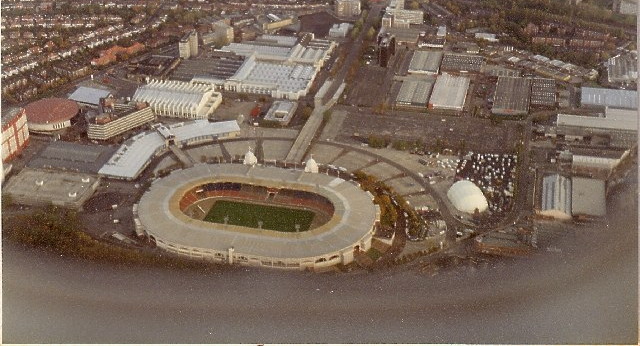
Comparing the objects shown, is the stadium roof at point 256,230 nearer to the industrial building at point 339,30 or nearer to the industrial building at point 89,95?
the industrial building at point 89,95

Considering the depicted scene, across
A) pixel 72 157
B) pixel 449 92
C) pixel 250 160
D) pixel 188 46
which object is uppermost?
pixel 188 46

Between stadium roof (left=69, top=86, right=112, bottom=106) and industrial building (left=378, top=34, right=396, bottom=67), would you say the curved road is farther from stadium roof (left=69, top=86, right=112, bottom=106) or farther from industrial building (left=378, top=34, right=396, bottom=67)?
industrial building (left=378, top=34, right=396, bottom=67)

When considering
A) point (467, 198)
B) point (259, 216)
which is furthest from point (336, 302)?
point (467, 198)

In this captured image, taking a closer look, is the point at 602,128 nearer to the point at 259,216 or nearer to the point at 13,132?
the point at 259,216

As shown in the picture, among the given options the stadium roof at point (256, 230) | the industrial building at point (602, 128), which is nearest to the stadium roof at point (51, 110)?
the stadium roof at point (256, 230)

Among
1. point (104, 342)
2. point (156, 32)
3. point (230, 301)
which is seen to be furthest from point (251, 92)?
point (104, 342)

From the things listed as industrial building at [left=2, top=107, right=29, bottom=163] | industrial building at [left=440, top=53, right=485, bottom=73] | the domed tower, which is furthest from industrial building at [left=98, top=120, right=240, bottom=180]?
industrial building at [left=440, top=53, right=485, bottom=73]
